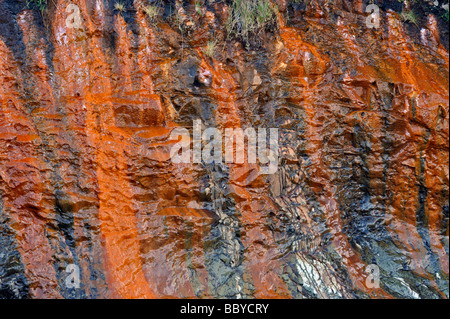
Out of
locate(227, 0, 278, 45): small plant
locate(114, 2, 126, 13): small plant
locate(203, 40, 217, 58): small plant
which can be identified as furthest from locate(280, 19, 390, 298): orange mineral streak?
locate(114, 2, 126, 13): small plant

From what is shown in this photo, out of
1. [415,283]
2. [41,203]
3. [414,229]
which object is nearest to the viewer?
[41,203]

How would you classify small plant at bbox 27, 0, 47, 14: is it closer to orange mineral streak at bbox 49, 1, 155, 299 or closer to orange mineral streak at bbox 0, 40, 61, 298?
orange mineral streak at bbox 49, 1, 155, 299

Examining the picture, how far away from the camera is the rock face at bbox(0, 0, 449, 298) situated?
2701 mm

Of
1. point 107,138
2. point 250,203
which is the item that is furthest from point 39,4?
point 250,203

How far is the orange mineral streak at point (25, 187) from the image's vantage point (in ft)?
8.45

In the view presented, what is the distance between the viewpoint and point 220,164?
3012 millimetres

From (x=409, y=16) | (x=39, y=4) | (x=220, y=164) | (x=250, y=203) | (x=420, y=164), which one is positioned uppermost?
(x=39, y=4)

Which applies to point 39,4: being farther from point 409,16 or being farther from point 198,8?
point 409,16

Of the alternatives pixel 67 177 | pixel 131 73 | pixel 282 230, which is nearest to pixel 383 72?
pixel 282 230

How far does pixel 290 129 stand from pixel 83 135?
193 centimetres

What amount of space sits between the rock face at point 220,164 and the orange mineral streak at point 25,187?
0.01 meters

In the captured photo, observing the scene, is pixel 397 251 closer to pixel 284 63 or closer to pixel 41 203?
pixel 284 63

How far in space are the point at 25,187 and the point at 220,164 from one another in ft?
5.53

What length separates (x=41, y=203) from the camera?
2.69 meters
